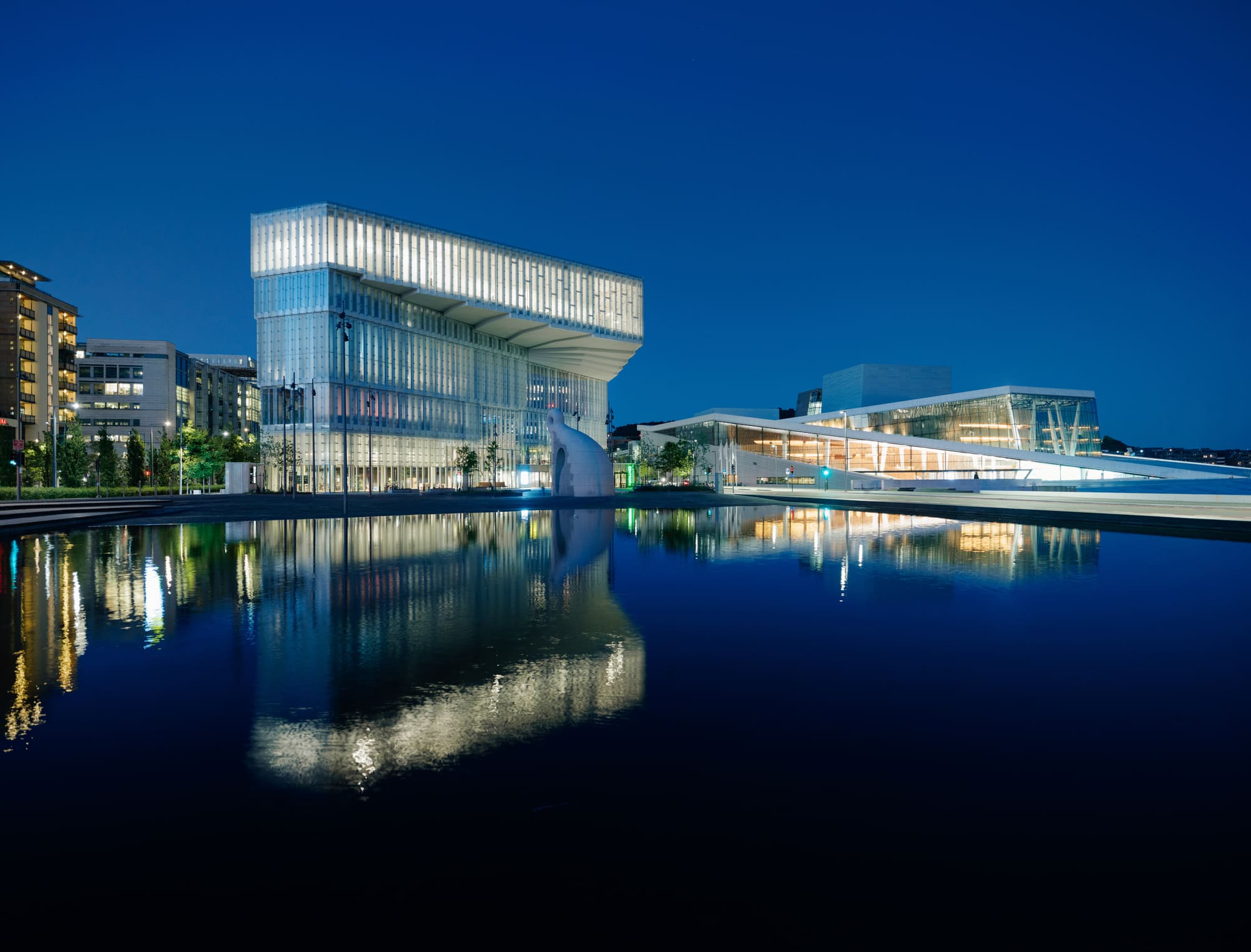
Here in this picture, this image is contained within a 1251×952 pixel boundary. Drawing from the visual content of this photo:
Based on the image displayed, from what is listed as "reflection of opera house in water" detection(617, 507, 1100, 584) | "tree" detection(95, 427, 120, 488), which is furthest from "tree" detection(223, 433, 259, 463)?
"reflection of opera house in water" detection(617, 507, 1100, 584)

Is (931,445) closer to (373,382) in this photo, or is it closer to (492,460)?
(492,460)

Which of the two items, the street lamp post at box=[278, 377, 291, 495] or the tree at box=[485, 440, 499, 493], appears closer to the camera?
the street lamp post at box=[278, 377, 291, 495]

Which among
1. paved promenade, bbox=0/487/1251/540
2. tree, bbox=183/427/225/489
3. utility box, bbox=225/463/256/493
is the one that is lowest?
paved promenade, bbox=0/487/1251/540

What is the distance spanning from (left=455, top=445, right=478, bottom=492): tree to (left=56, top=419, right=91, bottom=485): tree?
115ft

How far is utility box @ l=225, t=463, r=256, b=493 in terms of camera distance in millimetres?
66938

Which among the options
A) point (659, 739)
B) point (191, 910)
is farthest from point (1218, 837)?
point (191, 910)

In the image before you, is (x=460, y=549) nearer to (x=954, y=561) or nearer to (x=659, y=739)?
(x=954, y=561)

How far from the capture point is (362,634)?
9383 mm

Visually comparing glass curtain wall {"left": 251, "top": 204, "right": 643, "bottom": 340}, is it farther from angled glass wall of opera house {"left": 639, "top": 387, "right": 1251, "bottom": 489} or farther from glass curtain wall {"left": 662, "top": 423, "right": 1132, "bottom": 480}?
angled glass wall of opera house {"left": 639, "top": 387, "right": 1251, "bottom": 489}

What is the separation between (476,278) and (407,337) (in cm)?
1120

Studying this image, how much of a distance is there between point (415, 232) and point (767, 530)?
6589 cm

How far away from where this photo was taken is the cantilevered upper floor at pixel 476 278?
7475cm

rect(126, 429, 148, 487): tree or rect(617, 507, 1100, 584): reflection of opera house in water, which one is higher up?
rect(126, 429, 148, 487): tree

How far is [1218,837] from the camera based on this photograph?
4.11m
